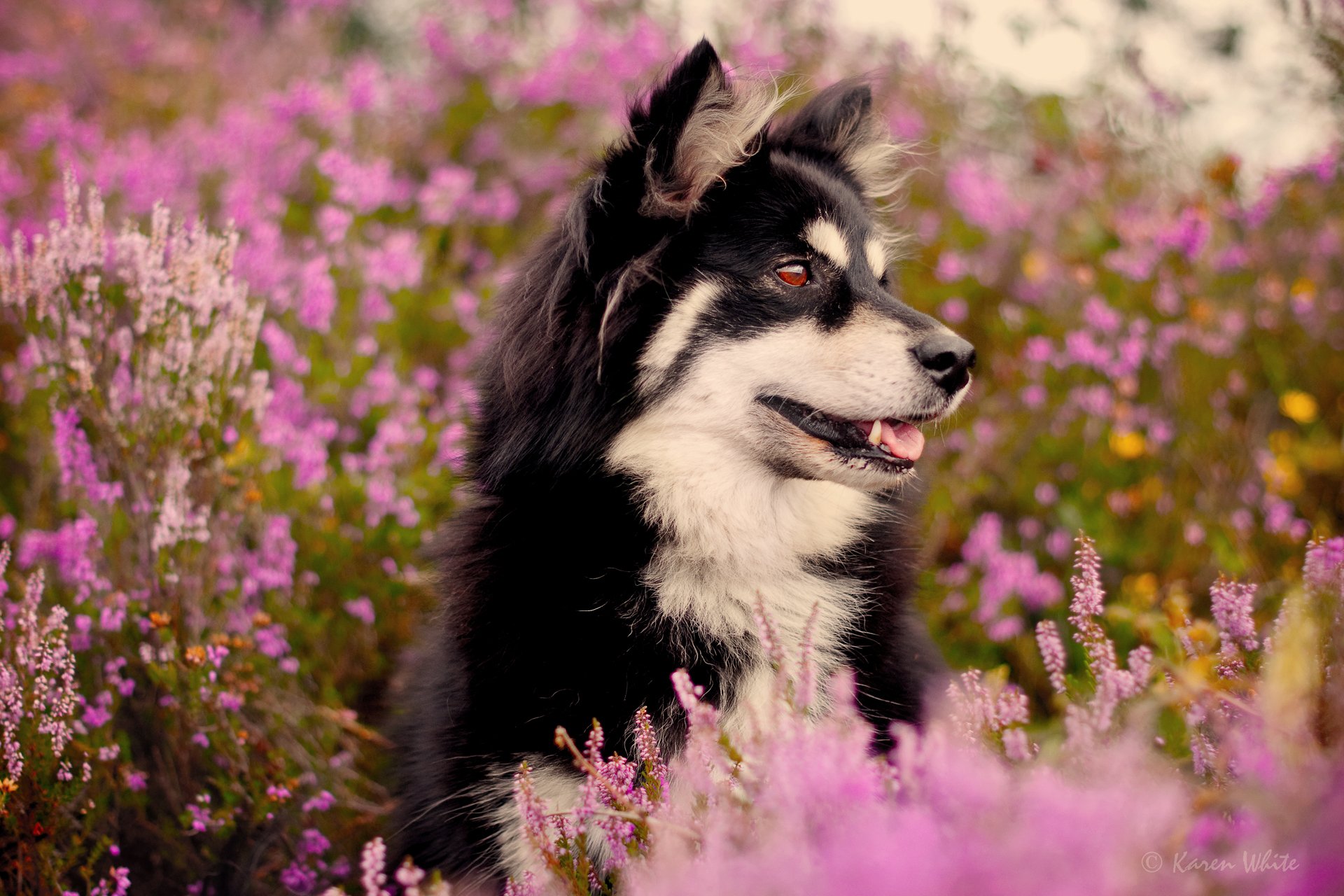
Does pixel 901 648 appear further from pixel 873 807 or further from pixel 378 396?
pixel 378 396

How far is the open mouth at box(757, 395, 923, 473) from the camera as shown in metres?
2.28

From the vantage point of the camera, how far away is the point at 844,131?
2996 millimetres

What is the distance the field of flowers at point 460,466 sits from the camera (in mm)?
1161

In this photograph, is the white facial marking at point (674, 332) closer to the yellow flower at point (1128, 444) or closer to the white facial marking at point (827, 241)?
the white facial marking at point (827, 241)

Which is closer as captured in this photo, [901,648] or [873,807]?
[873,807]

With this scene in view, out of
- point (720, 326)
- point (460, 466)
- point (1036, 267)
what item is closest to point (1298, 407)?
point (1036, 267)

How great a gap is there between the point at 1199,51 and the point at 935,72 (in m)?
1.92

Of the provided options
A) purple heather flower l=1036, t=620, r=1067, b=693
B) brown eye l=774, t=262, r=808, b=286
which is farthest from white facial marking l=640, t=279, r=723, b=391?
purple heather flower l=1036, t=620, r=1067, b=693

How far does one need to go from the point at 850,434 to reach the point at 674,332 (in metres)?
0.55

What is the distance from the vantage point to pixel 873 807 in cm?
112

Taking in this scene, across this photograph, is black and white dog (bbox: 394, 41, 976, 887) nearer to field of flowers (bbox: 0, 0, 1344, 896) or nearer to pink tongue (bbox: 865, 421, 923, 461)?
pink tongue (bbox: 865, 421, 923, 461)

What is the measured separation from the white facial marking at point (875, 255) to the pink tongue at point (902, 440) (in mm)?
542

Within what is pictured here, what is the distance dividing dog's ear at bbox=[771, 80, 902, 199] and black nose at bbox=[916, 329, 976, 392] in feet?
3.16

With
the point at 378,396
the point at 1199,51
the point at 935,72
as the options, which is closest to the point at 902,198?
the point at 378,396
